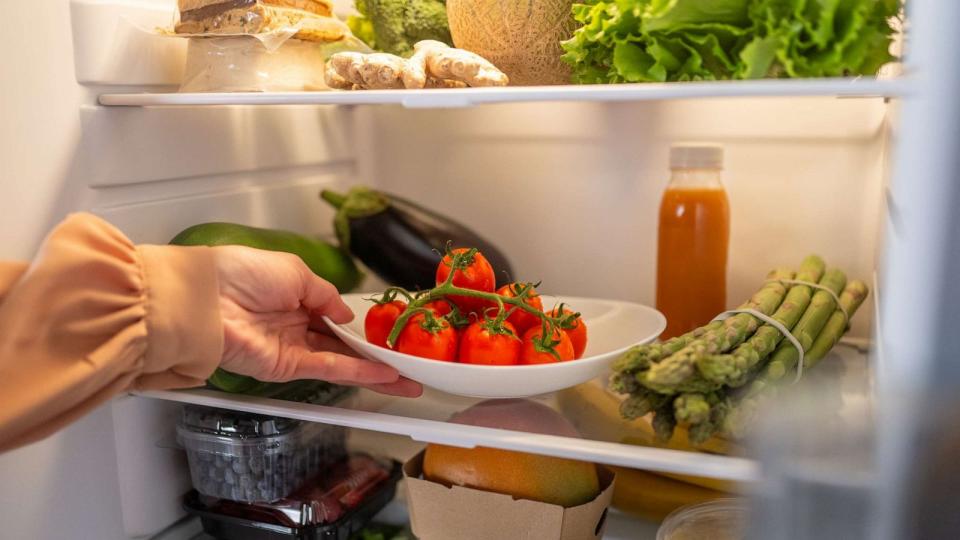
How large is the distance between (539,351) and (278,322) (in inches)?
13.2

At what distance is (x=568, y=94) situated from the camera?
92cm

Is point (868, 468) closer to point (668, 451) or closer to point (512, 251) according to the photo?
point (668, 451)

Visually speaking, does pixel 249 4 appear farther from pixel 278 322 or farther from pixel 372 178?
pixel 372 178

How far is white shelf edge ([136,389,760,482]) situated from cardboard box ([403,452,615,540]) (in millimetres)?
105

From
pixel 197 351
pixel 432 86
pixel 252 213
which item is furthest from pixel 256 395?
pixel 432 86

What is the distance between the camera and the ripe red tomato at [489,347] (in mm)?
1045

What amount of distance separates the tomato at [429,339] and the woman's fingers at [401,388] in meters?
0.08

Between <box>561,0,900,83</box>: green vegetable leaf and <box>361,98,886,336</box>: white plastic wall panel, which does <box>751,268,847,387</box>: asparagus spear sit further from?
<box>561,0,900,83</box>: green vegetable leaf

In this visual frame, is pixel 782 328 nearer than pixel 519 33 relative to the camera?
Yes

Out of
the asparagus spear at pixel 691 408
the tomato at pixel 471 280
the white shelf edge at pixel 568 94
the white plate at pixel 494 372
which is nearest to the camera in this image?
the white shelf edge at pixel 568 94

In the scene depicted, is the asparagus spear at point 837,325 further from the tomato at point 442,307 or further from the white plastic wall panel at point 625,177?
the tomato at point 442,307

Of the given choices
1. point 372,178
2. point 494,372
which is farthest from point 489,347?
point 372,178

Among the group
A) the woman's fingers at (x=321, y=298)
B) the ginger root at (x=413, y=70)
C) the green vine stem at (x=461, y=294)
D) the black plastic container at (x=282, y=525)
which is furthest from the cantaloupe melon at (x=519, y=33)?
the black plastic container at (x=282, y=525)

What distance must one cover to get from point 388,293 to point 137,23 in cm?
50
